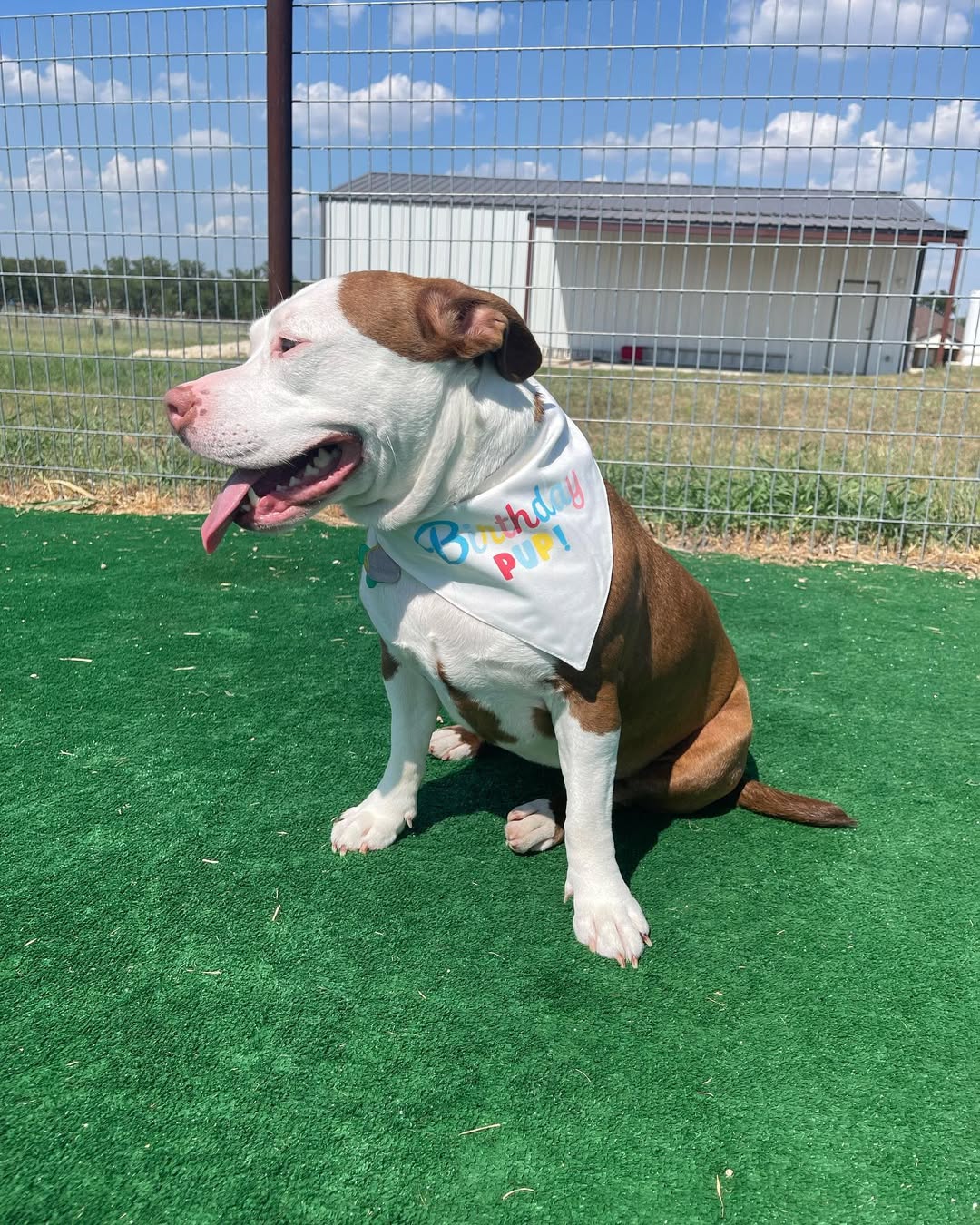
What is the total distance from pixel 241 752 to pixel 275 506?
1201 mm

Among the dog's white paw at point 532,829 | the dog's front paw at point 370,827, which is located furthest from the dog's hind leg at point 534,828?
the dog's front paw at point 370,827

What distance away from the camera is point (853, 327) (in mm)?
6125

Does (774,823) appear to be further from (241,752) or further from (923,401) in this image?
(923,401)

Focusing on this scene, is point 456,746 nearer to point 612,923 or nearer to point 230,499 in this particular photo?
point 612,923

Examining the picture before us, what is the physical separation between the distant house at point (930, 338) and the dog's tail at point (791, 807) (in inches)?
142

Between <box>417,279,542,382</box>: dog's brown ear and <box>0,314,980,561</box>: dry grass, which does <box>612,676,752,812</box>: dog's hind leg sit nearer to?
<box>417,279,542,382</box>: dog's brown ear

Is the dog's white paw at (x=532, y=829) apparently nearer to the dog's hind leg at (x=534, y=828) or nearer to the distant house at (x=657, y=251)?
the dog's hind leg at (x=534, y=828)

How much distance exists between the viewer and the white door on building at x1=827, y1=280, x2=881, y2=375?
5.35 metres

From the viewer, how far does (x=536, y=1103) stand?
1.71 m

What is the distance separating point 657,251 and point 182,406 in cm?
435

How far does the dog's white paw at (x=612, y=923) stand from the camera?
2111 mm

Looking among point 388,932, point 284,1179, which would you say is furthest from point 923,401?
point 284,1179

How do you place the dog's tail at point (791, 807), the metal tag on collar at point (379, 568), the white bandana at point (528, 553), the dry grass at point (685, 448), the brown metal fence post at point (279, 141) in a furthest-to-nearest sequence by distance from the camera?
the dry grass at point (685, 448), the brown metal fence post at point (279, 141), the dog's tail at point (791, 807), the metal tag on collar at point (379, 568), the white bandana at point (528, 553)

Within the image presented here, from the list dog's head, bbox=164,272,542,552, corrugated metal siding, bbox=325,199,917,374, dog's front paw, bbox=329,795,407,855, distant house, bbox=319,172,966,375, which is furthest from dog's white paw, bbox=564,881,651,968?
corrugated metal siding, bbox=325,199,917,374
